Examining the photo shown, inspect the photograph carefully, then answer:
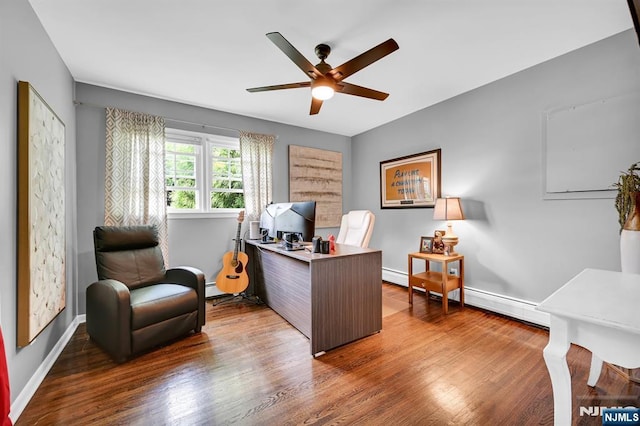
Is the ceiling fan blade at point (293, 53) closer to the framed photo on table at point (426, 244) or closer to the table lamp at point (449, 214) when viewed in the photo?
the table lamp at point (449, 214)

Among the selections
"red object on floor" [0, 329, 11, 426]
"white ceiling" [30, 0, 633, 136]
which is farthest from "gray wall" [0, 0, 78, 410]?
"red object on floor" [0, 329, 11, 426]

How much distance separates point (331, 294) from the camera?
220cm

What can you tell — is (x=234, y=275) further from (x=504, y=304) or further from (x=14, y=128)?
(x=504, y=304)

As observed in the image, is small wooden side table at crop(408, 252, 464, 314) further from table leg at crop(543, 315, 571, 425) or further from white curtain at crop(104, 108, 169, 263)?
white curtain at crop(104, 108, 169, 263)

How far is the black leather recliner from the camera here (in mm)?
2000

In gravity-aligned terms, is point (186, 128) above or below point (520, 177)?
above

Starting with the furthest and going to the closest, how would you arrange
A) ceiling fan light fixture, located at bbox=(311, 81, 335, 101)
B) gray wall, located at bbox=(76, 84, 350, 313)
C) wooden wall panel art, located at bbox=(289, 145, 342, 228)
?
wooden wall panel art, located at bbox=(289, 145, 342, 228)
gray wall, located at bbox=(76, 84, 350, 313)
ceiling fan light fixture, located at bbox=(311, 81, 335, 101)

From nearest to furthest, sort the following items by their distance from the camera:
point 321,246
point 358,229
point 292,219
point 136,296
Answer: point 136,296
point 321,246
point 292,219
point 358,229

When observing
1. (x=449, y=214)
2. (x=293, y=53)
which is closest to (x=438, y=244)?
(x=449, y=214)

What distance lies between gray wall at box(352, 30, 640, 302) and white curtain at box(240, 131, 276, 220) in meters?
2.15

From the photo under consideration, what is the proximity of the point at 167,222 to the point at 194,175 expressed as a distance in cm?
71

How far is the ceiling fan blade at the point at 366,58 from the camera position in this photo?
1681 mm

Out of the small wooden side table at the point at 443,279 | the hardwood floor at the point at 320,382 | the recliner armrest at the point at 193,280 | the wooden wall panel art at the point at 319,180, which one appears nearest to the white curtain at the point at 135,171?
the recliner armrest at the point at 193,280

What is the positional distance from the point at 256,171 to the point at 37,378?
2.83 metres
